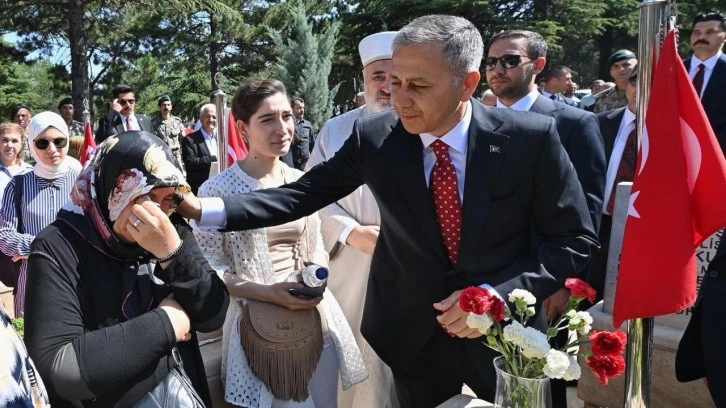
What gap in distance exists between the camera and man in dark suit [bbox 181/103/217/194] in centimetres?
816

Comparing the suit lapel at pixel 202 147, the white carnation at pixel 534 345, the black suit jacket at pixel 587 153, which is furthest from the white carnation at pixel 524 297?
the suit lapel at pixel 202 147

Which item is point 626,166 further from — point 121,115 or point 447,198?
point 121,115

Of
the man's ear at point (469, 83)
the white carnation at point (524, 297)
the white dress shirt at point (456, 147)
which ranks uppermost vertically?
the man's ear at point (469, 83)

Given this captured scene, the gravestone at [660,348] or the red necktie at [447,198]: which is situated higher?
the red necktie at [447,198]

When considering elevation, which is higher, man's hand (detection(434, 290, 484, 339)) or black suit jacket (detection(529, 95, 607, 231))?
black suit jacket (detection(529, 95, 607, 231))

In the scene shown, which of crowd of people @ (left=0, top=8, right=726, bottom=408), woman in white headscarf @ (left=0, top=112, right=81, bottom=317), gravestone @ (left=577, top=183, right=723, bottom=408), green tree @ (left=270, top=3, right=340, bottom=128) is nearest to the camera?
crowd of people @ (left=0, top=8, right=726, bottom=408)

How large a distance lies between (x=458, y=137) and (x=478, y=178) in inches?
6.2

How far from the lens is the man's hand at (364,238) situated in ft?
9.50

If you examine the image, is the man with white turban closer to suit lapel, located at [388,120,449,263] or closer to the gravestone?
suit lapel, located at [388,120,449,263]

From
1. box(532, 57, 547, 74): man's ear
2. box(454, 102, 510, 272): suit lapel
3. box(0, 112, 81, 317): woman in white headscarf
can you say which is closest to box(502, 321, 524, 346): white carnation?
box(454, 102, 510, 272): suit lapel

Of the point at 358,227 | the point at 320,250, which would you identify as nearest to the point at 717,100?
the point at 358,227

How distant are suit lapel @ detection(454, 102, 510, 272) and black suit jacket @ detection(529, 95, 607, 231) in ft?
3.60

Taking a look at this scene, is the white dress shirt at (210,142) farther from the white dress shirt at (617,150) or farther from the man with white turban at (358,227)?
the white dress shirt at (617,150)

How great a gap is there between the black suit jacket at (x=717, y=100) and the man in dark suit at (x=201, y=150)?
5.49 m
